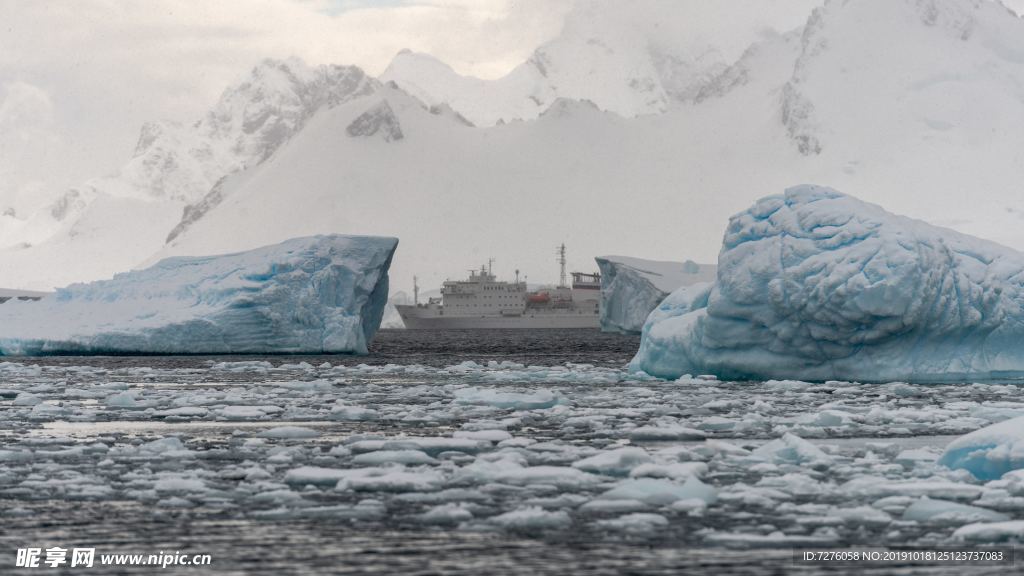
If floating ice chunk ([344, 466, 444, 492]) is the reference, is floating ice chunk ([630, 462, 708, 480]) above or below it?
above

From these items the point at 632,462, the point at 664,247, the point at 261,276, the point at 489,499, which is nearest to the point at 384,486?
the point at 489,499

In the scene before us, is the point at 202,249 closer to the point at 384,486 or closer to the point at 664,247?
the point at 664,247

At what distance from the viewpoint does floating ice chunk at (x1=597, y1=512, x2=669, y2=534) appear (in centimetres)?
938

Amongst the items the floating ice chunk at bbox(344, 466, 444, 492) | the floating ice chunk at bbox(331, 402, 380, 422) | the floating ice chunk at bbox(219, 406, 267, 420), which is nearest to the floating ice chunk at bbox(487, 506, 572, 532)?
the floating ice chunk at bbox(344, 466, 444, 492)

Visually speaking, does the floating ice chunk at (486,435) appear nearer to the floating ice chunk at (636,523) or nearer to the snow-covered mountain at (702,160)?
the floating ice chunk at (636,523)

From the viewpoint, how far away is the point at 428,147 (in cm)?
19612

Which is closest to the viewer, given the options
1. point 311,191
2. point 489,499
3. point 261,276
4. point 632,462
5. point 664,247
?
point 489,499

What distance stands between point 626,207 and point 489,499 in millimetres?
167917

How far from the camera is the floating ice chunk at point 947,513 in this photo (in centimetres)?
966

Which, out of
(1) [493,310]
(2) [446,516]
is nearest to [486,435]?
(2) [446,516]

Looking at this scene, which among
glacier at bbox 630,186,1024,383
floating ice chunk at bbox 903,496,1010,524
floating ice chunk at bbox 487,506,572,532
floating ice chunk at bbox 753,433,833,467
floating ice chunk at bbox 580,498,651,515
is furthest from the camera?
glacier at bbox 630,186,1024,383

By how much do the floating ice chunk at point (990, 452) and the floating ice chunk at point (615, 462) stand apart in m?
2.55

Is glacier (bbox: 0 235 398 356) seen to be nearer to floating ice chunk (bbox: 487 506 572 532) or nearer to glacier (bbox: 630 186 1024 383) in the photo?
glacier (bbox: 630 186 1024 383)

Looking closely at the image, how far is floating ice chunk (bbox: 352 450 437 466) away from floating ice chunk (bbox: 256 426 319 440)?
89.7 inches
